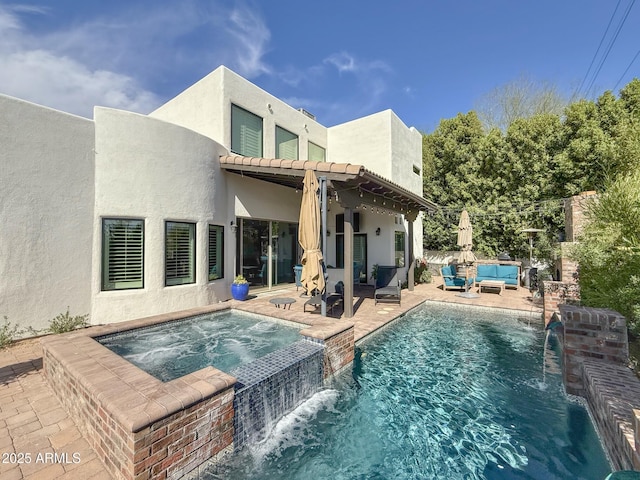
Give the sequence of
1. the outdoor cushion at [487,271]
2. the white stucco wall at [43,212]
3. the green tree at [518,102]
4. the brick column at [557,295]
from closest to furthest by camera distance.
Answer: the white stucco wall at [43,212] → the brick column at [557,295] → the outdoor cushion at [487,271] → the green tree at [518,102]

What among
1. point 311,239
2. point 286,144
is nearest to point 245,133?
A: point 286,144

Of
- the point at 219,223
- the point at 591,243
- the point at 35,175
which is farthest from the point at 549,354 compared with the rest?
the point at 35,175

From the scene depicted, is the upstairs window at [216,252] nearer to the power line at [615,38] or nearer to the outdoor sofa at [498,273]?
the outdoor sofa at [498,273]

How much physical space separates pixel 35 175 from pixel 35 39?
19.0 ft

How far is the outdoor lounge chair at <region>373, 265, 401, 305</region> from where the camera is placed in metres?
10.2

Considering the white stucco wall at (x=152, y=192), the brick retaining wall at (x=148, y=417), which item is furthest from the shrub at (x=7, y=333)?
the brick retaining wall at (x=148, y=417)

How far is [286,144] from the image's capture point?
13.7 meters

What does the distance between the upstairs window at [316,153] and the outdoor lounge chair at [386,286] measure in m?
6.88

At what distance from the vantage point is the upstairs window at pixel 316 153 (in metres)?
15.2

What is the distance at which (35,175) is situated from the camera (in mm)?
6586

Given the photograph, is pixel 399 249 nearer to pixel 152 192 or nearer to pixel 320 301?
pixel 320 301

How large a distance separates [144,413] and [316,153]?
14.6 m

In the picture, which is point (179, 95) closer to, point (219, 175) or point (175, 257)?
point (219, 175)

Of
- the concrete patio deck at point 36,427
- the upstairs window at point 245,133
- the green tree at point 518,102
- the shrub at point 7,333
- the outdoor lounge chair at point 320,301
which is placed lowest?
the concrete patio deck at point 36,427
